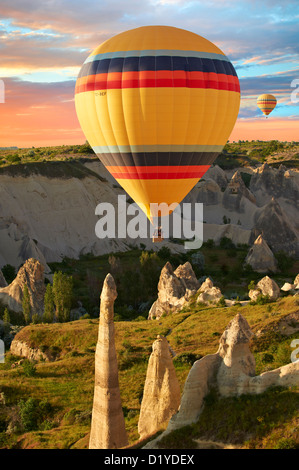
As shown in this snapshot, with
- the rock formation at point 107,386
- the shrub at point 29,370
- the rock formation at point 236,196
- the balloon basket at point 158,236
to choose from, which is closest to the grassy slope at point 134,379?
the shrub at point 29,370

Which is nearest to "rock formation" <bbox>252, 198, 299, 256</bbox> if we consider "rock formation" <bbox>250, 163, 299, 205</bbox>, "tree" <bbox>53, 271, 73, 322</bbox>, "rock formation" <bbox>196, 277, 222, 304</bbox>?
"rock formation" <bbox>250, 163, 299, 205</bbox>

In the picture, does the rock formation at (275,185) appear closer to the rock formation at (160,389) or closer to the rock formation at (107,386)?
the rock formation at (160,389)

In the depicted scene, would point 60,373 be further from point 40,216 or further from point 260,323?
point 40,216

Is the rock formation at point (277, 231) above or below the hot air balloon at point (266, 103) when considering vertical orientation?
below

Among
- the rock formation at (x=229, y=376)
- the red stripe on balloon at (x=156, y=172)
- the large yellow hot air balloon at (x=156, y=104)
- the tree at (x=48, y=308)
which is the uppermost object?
the large yellow hot air balloon at (x=156, y=104)

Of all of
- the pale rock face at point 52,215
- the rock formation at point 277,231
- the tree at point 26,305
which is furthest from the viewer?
the rock formation at point 277,231

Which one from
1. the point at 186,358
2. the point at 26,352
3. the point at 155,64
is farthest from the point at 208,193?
the point at 155,64

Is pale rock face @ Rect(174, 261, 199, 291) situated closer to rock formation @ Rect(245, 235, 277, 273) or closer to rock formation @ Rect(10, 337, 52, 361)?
rock formation @ Rect(10, 337, 52, 361)
